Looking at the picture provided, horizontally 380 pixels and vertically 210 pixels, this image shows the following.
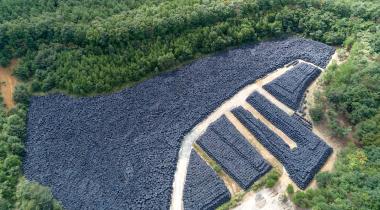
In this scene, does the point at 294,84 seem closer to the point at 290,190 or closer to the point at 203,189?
the point at 290,190

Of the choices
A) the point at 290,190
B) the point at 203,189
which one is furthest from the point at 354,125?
the point at 203,189

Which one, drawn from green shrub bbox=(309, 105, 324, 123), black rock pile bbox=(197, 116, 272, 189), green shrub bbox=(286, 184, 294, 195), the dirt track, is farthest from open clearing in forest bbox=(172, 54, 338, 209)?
the dirt track

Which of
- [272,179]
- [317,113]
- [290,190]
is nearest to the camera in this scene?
[290,190]

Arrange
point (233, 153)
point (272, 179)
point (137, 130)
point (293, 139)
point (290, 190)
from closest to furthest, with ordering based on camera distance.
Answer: point (290, 190) → point (272, 179) → point (233, 153) → point (293, 139) → point (137, 130)

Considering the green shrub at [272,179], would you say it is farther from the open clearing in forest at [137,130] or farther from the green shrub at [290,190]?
the open clearing in forest at [137,130]

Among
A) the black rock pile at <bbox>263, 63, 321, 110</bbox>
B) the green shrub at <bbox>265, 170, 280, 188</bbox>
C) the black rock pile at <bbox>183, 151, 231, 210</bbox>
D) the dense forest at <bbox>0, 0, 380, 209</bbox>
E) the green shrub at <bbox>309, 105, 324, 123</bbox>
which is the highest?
the dense forest at <bbox>0, 0, 380, 209</bbox>

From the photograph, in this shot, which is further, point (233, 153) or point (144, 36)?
point (144, 36)

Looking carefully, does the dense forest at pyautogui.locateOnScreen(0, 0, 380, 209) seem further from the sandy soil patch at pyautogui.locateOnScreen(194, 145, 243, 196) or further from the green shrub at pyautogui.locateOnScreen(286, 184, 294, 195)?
the sandy soil patch at pyautogui.locateOnScreen(194, 145, 243, 196)
